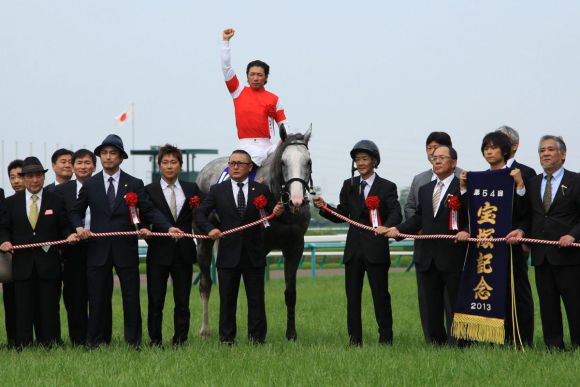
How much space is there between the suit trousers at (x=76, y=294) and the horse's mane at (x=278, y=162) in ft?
6.98

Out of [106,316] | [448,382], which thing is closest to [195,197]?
[106,316]

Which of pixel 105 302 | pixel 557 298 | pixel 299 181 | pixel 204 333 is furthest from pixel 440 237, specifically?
pixel 204 333

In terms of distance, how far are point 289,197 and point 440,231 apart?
1.64 metres

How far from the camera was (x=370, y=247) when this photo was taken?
871 cm

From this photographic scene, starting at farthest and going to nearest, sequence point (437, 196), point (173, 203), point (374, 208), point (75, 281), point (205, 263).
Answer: point (205, 263)
point (75, 281)
point (173, 203)
point (374, 208)
point (437, 196)

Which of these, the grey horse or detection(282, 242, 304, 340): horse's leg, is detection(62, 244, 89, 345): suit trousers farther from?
detection(282, 242, 304, 340): horse's leg

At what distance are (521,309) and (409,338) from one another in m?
1.65

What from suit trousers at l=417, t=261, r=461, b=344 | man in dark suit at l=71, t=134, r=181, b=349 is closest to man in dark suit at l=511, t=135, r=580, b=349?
suit trousers at l=417, t=261, r=461, b=344

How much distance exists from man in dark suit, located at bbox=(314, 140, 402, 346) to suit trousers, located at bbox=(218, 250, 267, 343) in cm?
89

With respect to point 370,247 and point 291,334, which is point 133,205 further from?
point 291,334

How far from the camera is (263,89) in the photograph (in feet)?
35.2

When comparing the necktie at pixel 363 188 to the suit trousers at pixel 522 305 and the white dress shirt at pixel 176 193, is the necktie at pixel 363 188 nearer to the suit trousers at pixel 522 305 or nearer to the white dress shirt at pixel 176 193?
the suit trousers at pixel 522 305

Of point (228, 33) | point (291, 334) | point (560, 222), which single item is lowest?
point (291, 334)

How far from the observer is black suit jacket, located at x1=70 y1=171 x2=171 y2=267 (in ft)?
28.8
